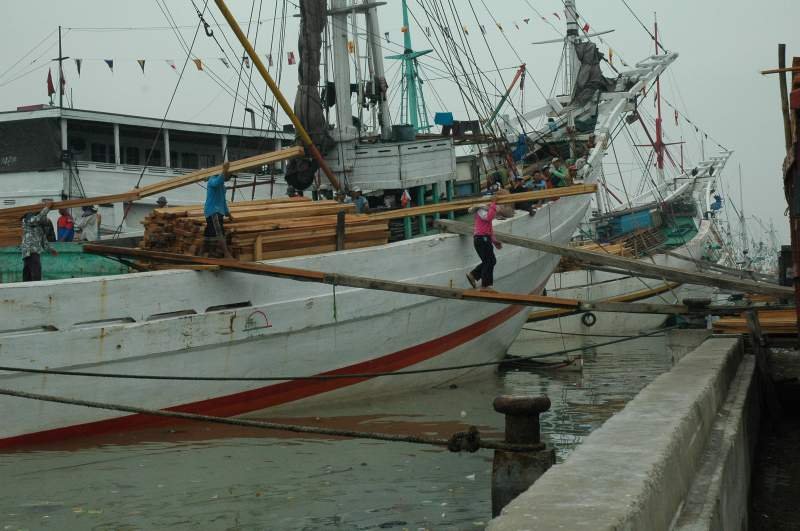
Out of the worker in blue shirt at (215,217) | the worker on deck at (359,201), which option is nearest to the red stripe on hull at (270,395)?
the worker in blue shirt at (215,217)

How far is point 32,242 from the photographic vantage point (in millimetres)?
12039

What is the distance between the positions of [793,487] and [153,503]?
540cm

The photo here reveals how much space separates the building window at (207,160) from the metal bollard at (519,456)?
21.2 m

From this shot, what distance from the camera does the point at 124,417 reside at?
11117mm

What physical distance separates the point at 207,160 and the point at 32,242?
14.4m

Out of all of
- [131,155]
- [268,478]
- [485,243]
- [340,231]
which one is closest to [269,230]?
[340,231]

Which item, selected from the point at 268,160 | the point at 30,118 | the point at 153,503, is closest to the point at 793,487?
the point at 153,503

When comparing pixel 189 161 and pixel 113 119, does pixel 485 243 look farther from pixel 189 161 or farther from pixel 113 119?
pixel 189 161

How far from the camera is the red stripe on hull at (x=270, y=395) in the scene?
10.7 metres

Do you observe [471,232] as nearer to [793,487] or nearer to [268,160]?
[268,160]

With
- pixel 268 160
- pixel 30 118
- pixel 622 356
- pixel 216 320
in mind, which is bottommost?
pixel 622 356

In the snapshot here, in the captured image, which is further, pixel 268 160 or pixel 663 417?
pixel 268 160

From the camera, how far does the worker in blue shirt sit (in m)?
11.7

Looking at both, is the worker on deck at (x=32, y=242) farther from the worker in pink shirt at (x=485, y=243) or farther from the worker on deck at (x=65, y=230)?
the worker in pink shirt at (x=485, y=243)
